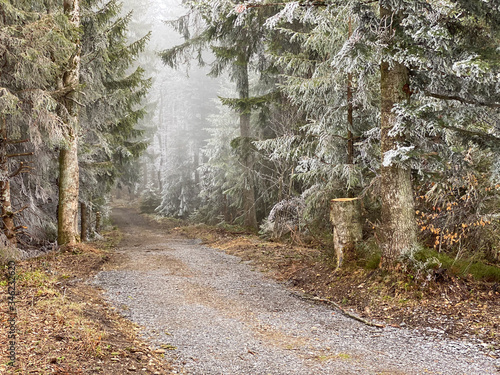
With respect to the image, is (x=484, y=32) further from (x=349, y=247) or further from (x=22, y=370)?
(x=22, y=370)

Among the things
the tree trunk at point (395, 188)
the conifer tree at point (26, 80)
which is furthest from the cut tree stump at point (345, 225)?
the conifer tree at point (26, 80)

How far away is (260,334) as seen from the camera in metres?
4.69

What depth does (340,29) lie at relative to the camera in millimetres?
8047

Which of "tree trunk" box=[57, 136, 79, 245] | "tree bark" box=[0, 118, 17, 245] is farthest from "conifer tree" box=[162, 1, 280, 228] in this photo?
"tree bark" box=[0, 118, 17, 245]

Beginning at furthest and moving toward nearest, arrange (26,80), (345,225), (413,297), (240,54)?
1. (240,54)
2. (26,80)
3. (345,225)
4. (413,297)

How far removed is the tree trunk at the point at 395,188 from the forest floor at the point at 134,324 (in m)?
0.56

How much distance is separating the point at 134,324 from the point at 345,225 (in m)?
4.50

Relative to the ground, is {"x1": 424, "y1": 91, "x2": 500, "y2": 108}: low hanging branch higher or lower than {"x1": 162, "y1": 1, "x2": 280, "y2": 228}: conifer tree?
lower

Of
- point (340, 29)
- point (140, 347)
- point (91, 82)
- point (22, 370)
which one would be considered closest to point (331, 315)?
point (140, 347)

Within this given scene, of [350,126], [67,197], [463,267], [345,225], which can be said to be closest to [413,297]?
[463,267]

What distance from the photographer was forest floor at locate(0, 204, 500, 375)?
11.2ft

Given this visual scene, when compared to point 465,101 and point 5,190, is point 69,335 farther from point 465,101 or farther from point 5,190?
point 465,101

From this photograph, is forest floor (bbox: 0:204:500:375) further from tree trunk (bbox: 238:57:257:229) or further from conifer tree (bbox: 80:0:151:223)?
tree trunk (bbox: 238:57:257:229)

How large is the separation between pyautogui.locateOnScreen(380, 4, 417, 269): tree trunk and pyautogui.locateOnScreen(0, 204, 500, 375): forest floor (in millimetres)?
563
